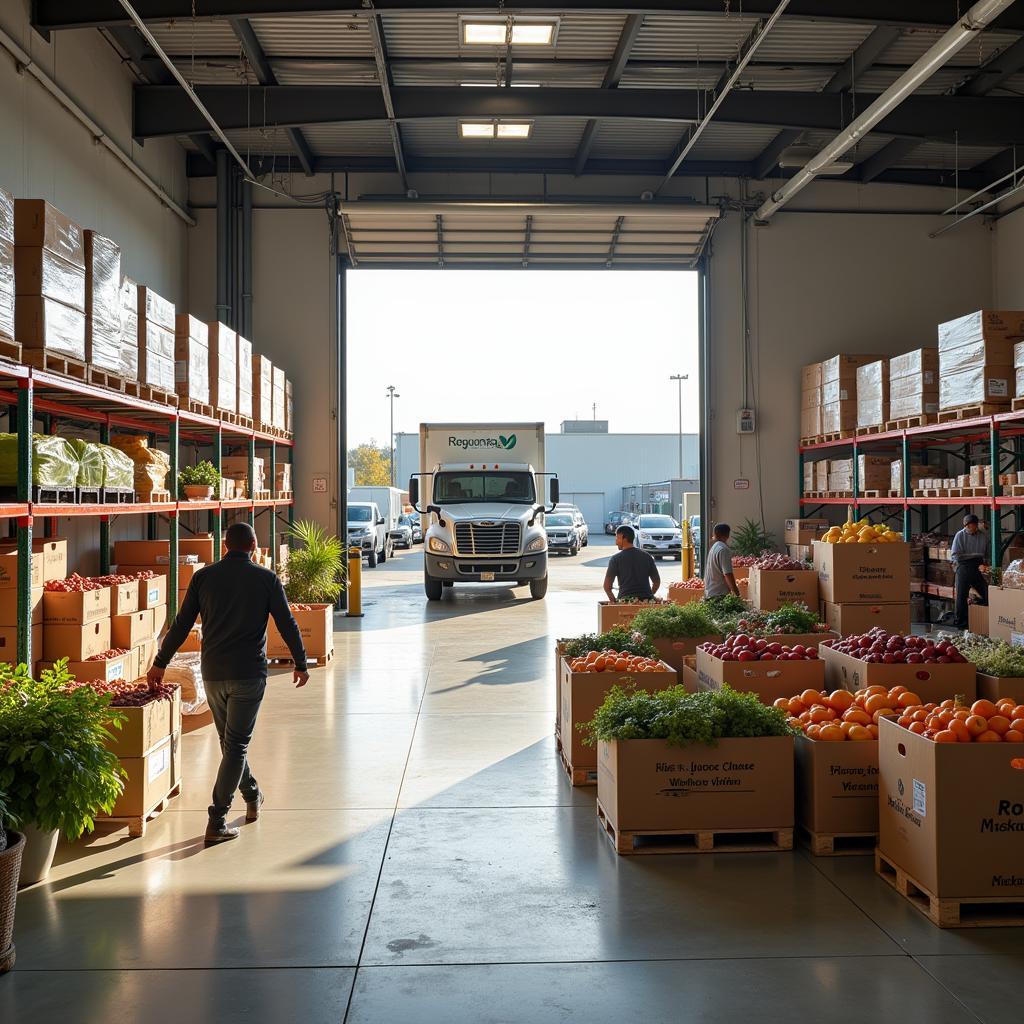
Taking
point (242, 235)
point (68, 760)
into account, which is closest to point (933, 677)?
point (68, 760)

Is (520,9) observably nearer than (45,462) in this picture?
No

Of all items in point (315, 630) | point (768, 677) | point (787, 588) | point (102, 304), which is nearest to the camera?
point (768, 677)

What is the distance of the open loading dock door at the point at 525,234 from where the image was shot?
59.1 ft

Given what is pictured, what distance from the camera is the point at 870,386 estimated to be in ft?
56.9

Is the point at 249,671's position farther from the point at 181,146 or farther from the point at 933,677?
the point at 181,146

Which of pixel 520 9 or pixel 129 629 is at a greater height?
pixel 520 9

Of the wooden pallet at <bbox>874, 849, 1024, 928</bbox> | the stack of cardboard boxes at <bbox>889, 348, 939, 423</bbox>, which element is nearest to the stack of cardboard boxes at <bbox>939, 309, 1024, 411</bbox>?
the stack of cardboard boxes at <bbox>889, 348, 939, 423</bbox>

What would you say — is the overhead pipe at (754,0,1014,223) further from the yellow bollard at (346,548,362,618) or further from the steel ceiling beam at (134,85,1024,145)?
the yellow bollard at (346,548,362,618)

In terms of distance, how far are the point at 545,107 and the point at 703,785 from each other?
1227cm

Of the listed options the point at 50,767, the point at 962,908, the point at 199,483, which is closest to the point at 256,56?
the point at 199,483

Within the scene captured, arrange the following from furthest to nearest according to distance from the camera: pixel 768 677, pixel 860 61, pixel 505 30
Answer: pixel 860 61
pixel 505 30
pixel 768 677

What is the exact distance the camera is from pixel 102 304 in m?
8.87

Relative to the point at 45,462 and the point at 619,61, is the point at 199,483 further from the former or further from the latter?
the point at 619,61

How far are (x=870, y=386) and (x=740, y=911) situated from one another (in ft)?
46.1
